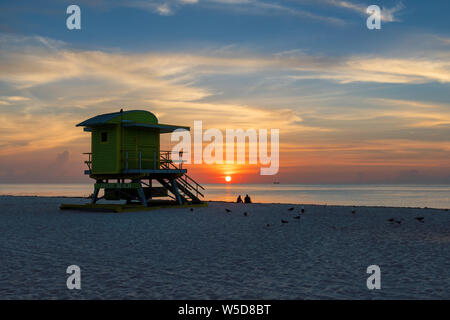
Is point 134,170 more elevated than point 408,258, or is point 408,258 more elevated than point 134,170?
point 134,170

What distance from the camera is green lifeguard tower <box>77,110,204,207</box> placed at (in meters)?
29.2

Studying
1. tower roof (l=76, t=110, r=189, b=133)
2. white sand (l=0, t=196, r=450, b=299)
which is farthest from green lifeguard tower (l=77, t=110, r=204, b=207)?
white sand (l=0, t=196, r=450, b=299)

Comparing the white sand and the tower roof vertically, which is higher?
the tower roof

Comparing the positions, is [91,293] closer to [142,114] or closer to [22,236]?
[22,236]

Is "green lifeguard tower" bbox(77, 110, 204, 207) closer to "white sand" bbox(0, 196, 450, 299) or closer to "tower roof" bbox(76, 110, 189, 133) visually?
"tower roof" bbox(76, 110, 189, 133)

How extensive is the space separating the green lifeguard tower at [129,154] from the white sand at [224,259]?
921 centimetres

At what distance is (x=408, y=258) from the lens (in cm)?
1199

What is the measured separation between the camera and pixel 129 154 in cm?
2973

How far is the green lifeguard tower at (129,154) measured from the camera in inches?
1150

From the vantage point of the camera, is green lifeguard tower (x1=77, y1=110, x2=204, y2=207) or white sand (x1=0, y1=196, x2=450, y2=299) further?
green lifeguard tower (x1=77, y1=110, x2=204, y2=207)

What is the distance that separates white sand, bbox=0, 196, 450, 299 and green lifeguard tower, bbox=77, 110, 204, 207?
921cm
